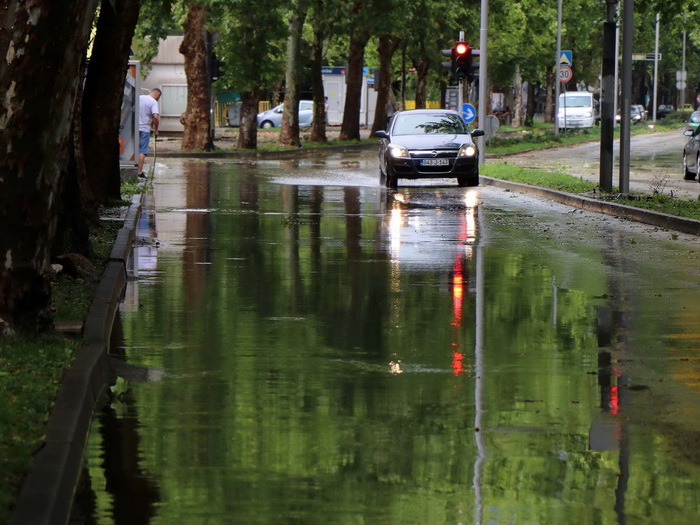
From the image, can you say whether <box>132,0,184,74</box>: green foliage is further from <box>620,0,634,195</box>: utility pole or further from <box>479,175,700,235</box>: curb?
<box>620,0,634,195</box>: utility pole

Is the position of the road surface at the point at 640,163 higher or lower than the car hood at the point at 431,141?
lower

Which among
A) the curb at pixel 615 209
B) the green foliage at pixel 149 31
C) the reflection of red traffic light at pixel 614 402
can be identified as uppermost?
the green foliage at pixel 149 31

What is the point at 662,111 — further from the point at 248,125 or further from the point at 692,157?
the point at 692,157

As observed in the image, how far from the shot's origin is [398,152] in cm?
2956

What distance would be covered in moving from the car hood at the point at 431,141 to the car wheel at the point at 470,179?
655 millimetres

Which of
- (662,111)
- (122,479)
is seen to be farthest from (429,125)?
(662,111)

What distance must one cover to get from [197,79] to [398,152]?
1820 cm

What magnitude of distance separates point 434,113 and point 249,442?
25.3m

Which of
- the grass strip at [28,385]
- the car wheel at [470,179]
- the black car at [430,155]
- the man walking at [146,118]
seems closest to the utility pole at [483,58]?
the black car at [430,155]

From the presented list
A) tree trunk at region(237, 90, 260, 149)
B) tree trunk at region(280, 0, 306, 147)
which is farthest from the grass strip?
tree trunk at region(280, 0, 306, 147)

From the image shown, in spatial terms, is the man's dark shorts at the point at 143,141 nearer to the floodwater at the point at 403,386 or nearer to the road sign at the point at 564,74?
the floodwater at the point at 403,386

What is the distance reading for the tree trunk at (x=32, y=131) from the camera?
27.7 feet

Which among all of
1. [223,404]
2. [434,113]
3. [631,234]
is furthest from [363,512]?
[434,113]

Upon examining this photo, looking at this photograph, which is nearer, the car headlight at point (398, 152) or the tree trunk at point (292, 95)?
the car headlight at point (398, 152)
